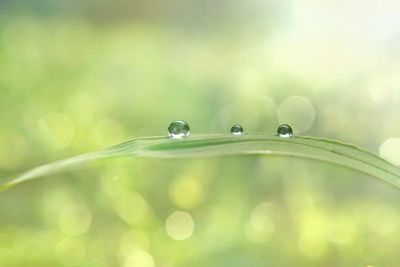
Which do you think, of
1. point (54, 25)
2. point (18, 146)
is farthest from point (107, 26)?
point (18, 146)

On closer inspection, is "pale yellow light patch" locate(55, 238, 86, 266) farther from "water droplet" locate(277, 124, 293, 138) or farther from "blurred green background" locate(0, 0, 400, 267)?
"water droplet" locate(277, 124, 293, 138)

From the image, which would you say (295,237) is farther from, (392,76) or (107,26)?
(107,26)

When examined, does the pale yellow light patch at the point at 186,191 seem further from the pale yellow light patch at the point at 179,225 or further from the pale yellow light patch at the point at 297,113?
the pale yellow light patch at the point at 297,113

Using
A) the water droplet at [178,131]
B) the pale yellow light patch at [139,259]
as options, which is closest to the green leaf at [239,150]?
the water droplet at [178,131]

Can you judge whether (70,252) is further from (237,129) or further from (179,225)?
(237,129)

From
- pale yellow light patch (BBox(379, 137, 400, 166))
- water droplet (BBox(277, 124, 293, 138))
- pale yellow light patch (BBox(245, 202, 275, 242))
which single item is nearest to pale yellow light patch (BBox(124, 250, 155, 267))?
pale yellow light patch (BBox(245, 202, 275, 242))

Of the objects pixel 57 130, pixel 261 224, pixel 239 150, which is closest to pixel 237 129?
pixel 239 150

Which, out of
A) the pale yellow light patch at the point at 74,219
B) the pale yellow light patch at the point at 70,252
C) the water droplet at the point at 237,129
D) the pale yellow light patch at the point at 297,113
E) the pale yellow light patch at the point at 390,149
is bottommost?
the pale yellow light patch at the point at 70,252
